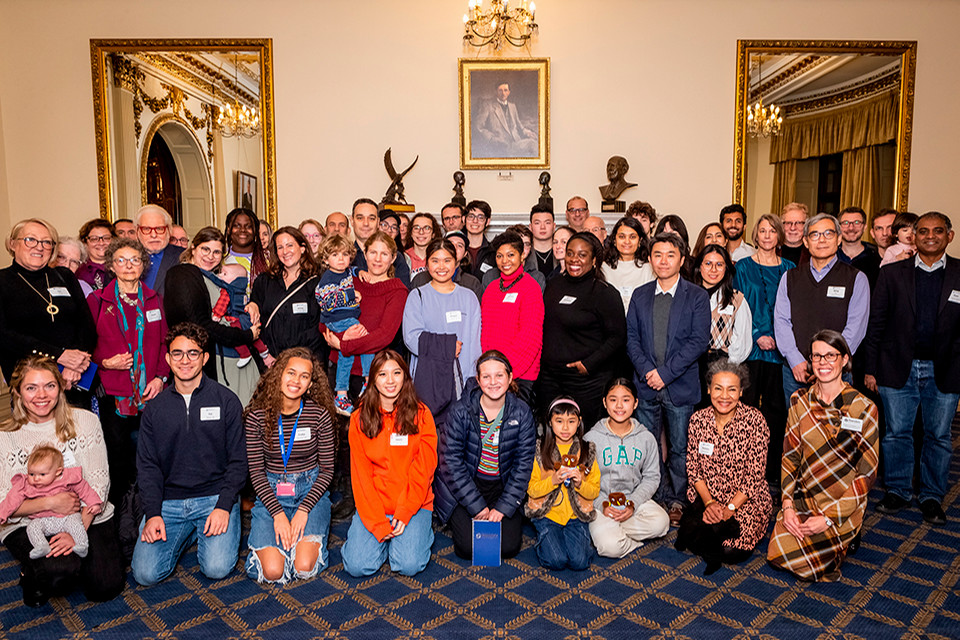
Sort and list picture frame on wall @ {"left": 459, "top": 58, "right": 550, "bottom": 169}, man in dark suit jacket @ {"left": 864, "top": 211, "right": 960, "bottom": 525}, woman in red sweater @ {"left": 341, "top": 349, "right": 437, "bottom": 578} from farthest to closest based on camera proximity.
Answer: picture frame on wall @ {"left": 459, "top": 58, "right": 550, "bottom": 169} → man in dark suit jacket @ {"left": 864, "top": 211, "right": 960, "bottom": 525} → woman in red sweater @ {"left": 341, "top": 349, "right": 437, "bottom": 578}

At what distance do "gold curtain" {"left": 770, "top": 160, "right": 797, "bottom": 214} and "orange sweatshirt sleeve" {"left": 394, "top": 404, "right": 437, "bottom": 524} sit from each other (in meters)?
8.33

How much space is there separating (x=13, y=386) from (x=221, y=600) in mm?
1322

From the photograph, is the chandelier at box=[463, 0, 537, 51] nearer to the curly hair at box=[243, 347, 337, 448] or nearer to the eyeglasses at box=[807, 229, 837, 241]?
the eyeglasses at box=[807, 229, 837, 241]

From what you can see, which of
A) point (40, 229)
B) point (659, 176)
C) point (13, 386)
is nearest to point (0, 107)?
point (40, 229)

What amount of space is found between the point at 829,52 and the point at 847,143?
2607 millimetres

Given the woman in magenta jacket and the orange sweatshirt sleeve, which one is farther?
the woman in magenta jacket

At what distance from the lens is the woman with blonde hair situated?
2.62 m

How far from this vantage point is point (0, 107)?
240 inches

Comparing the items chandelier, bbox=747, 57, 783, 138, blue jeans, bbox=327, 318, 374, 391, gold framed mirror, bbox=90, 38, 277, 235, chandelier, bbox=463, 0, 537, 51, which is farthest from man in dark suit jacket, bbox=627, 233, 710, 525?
chandelier, bbox=747, 57, 783, 138

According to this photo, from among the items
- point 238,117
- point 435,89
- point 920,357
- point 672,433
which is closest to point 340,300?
point 672,433

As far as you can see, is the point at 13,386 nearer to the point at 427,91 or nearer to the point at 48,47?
the point at 427,91

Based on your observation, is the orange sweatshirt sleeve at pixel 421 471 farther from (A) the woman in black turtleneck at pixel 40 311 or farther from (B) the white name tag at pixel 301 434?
(A) the woman in black turtleneck at pixel 40 311

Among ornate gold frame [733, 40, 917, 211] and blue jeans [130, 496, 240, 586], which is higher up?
ornate gold frame [733, 40, 917, 211]

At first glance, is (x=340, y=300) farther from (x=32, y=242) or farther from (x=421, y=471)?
(x=32, y=242)
